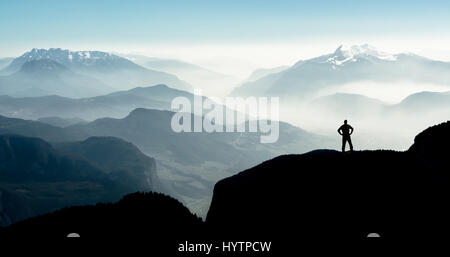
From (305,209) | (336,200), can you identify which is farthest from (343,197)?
(305,209)

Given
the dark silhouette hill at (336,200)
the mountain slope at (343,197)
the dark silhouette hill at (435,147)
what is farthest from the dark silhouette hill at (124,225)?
the dark silhouette hill at (435,147)

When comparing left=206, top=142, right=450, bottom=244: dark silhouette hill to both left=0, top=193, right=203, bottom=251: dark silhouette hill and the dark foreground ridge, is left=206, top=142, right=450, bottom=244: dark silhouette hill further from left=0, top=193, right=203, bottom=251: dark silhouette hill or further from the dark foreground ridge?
left=0, top=193, right=203, bottom=251: dark silhouette hill

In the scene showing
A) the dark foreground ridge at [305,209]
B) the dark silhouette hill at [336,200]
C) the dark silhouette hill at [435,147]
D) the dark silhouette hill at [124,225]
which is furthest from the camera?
the dark silhouette hill at [435,147]

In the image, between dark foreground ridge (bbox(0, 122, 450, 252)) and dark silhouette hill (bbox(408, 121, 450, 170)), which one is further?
dark silhouette hill (bbox(408, 121, 450, 170))

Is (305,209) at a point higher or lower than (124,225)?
higher

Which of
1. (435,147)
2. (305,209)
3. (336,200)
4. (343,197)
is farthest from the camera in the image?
(435,147)

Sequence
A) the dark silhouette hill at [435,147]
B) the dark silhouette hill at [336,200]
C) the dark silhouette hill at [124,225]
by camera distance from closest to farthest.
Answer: the dark silhouette hill at [336,200], the dark silhouette hill at [124,225], the dark silhouette hill at [435,147]

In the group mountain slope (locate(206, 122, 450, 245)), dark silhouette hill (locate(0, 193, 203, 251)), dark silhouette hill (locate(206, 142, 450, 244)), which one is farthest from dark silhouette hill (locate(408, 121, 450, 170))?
dark silhouette hill (locate(0, 193, 203, 251))

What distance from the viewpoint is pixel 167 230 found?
2712cm

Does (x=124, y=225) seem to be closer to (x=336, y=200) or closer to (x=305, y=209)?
(x=305, y=209)

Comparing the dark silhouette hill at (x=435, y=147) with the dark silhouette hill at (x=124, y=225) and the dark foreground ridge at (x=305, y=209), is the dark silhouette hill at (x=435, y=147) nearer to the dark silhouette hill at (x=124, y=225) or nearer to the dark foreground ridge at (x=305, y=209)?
the dark foreground ridge at (x=305, y=209)
